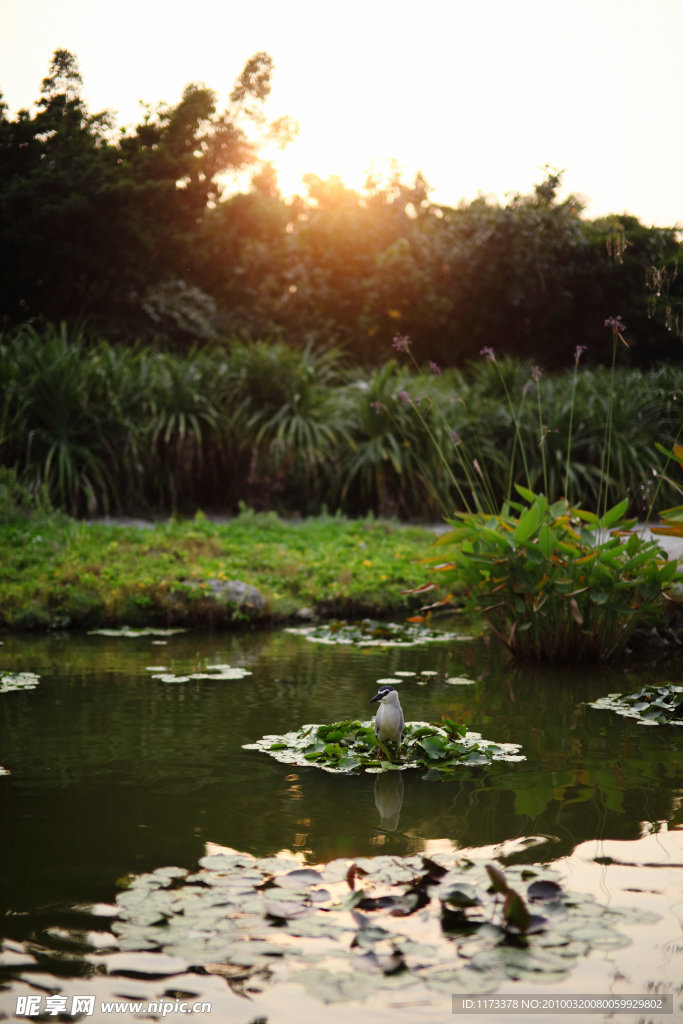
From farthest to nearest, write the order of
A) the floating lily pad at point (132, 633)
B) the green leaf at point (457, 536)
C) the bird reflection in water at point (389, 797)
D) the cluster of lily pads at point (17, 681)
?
the floating lily pad at point (132, 633)
the green leaf at point (457, 536)
the cluster of lily pads at point (17, 681)
the bird reflection in water at point (389, 797)

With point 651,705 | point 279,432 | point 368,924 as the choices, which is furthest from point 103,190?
point 368,924

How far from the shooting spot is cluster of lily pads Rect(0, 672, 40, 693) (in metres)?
3.93

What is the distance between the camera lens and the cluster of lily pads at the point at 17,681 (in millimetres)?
3934

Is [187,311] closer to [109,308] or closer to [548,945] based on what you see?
[109,308]

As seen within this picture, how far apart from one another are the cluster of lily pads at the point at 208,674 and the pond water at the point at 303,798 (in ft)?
0.10

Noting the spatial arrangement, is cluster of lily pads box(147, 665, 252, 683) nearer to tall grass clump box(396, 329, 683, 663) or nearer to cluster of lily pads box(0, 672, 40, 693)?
cluster of lily pads box(0, 672, 40, 693)

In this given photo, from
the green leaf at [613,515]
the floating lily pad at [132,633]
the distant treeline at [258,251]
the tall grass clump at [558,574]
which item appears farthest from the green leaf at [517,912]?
the distant treeline at [258,251]

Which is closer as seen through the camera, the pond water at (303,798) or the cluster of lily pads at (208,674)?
the pond water at (303,798)

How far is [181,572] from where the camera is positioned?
6039mm

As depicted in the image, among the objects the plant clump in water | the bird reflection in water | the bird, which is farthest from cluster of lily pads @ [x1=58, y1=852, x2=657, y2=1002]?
the plant clump in water

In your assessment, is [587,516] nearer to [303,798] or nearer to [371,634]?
[371,634]

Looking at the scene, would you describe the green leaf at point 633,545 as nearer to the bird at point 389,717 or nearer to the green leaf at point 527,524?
the green leaf at point 527,524

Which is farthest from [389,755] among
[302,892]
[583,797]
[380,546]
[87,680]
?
[380,546]

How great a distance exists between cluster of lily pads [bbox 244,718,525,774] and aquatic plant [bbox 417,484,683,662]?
1162mm
